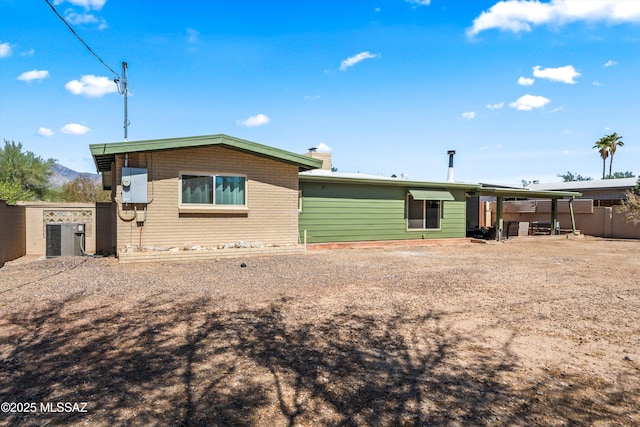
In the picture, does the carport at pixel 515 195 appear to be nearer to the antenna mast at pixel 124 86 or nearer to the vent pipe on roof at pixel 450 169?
the vent pipe on roof at pixel 450 169

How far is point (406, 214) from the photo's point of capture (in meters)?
14.1

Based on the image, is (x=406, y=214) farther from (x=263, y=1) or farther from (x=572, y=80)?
(x=263, y=1)

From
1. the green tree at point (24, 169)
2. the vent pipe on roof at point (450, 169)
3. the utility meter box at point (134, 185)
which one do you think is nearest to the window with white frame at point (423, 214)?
the vent pipe on roof at point (450, 169)

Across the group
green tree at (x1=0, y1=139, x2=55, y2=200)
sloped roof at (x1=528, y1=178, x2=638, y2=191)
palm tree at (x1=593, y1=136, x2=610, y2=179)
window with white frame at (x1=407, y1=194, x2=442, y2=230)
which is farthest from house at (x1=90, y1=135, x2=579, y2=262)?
palm tree at (x1=593, y1=136, x2=610, y2=179)

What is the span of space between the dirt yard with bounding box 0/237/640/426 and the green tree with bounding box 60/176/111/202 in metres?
21.9

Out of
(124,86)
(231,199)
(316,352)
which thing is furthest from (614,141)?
(316,352)

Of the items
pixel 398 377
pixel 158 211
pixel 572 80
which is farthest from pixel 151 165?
pixel 572 80

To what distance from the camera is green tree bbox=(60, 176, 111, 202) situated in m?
25.3

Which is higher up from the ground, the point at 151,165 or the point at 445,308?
the point at 151,165

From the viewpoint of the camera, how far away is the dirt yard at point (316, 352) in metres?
2.35

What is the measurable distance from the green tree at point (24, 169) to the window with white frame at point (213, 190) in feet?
60.0

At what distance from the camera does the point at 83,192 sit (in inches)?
1022

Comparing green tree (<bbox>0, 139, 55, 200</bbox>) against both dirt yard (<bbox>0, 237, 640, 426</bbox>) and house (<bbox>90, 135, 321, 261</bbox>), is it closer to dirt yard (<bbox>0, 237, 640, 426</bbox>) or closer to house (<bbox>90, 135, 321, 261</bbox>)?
house (<bbox>90, 135, 321, 261</bbox>)

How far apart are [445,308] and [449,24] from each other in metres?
10.0
